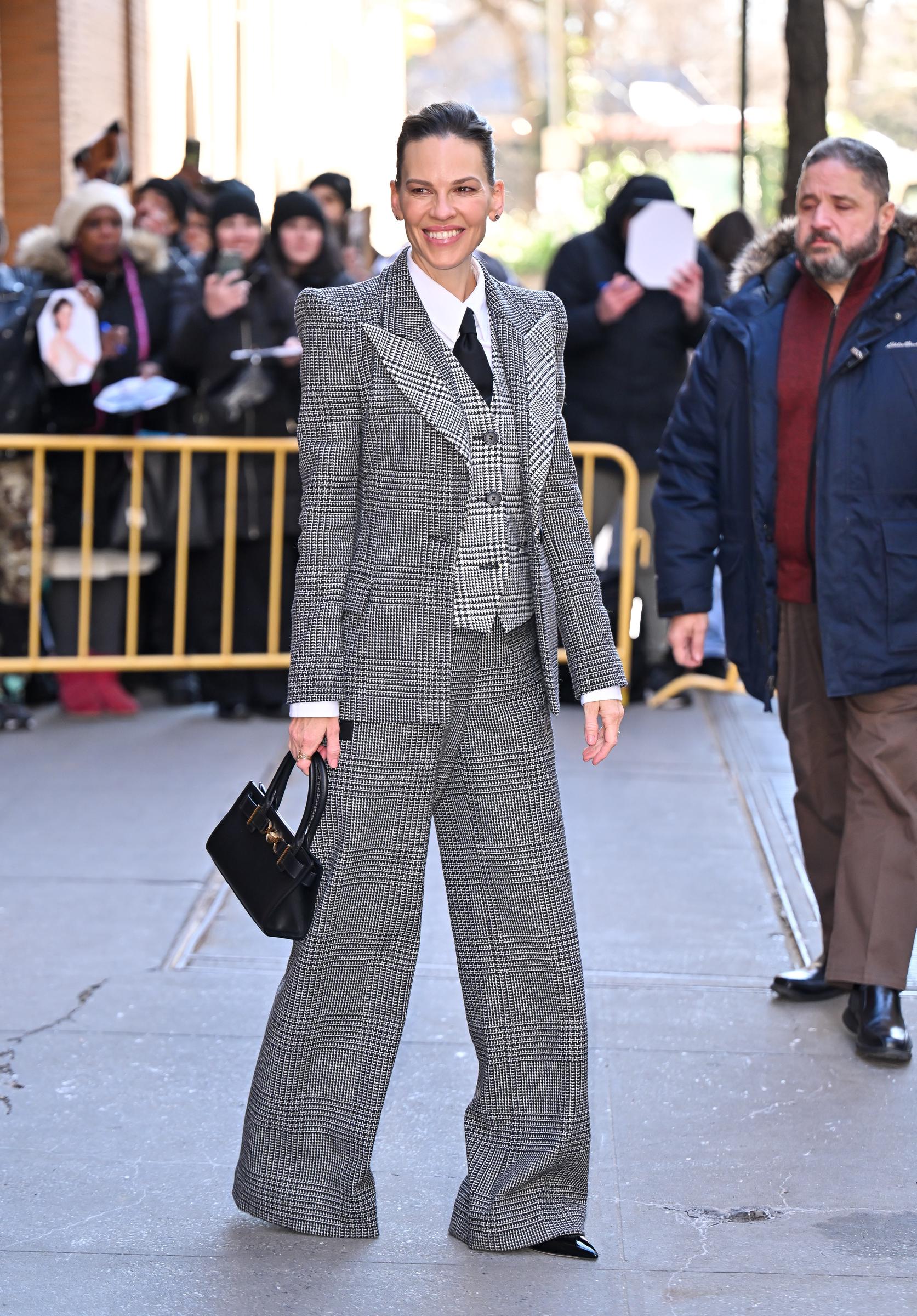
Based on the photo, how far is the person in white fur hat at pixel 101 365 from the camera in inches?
314

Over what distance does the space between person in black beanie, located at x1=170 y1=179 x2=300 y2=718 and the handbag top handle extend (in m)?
4.82

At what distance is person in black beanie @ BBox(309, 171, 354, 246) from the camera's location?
953 centimetres

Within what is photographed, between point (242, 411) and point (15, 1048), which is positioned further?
point (242, 411)

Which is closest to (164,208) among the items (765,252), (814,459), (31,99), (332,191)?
(332,191)

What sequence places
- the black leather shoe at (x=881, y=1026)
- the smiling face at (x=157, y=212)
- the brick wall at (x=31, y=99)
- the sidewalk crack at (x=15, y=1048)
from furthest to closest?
the brick wall at (x=31, y=99), the smiling face at (x=157, y=212), the black leather shoe at (x=881, y=1026), the sidewalk crack at (x=15, y=1048)

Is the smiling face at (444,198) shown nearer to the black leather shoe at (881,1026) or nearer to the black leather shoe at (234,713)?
the black leather shoe at (881,1026)

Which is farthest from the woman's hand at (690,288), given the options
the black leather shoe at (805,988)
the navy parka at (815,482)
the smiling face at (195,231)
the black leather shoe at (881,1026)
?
the black leather shoe at (881,1026)

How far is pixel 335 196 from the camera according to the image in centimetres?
957

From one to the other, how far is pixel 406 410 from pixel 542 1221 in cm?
152

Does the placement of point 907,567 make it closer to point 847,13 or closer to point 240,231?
point 240,231

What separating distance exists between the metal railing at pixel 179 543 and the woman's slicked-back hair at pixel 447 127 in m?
4.74

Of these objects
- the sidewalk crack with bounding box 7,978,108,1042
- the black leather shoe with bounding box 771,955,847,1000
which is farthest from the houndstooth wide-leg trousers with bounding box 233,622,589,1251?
the black leather shoe with bounding box 771,955,847,1000

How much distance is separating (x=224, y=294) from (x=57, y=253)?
2.53ft

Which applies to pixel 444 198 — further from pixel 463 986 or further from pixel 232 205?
pixel 232 205
